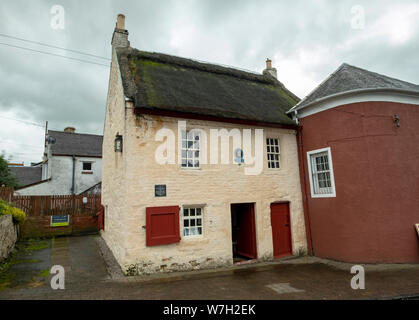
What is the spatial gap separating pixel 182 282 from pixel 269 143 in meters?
6.31

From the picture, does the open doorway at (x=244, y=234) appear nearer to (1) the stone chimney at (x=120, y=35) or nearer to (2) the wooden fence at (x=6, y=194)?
(1) the stone chimney at (x=120, y=35)

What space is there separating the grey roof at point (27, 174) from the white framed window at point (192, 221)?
25129 mm

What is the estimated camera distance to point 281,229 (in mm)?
10078

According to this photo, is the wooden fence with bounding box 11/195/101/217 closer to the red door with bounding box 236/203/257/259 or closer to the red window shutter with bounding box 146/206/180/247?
the red window shutter with bounding box 146/206/180/247

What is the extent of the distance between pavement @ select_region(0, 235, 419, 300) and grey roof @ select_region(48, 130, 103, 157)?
13.8 meters

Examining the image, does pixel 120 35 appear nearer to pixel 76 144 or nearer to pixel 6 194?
pixel 6 194

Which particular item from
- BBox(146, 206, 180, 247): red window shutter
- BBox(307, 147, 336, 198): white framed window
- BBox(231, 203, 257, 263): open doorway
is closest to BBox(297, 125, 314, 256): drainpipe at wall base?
BBox(307, 147, 336, 198): white framed window

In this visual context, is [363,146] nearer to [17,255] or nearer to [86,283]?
[86,283]

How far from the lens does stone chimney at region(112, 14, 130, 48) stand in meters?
11.2

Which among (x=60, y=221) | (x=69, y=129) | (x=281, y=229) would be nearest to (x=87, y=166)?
(x=69, y=129)

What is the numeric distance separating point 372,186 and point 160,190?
7.25 metres

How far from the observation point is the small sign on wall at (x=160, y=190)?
809cm

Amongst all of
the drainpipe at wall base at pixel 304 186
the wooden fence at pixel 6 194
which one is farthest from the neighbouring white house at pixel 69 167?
the drainpipe at wall base at pixel 304 186
